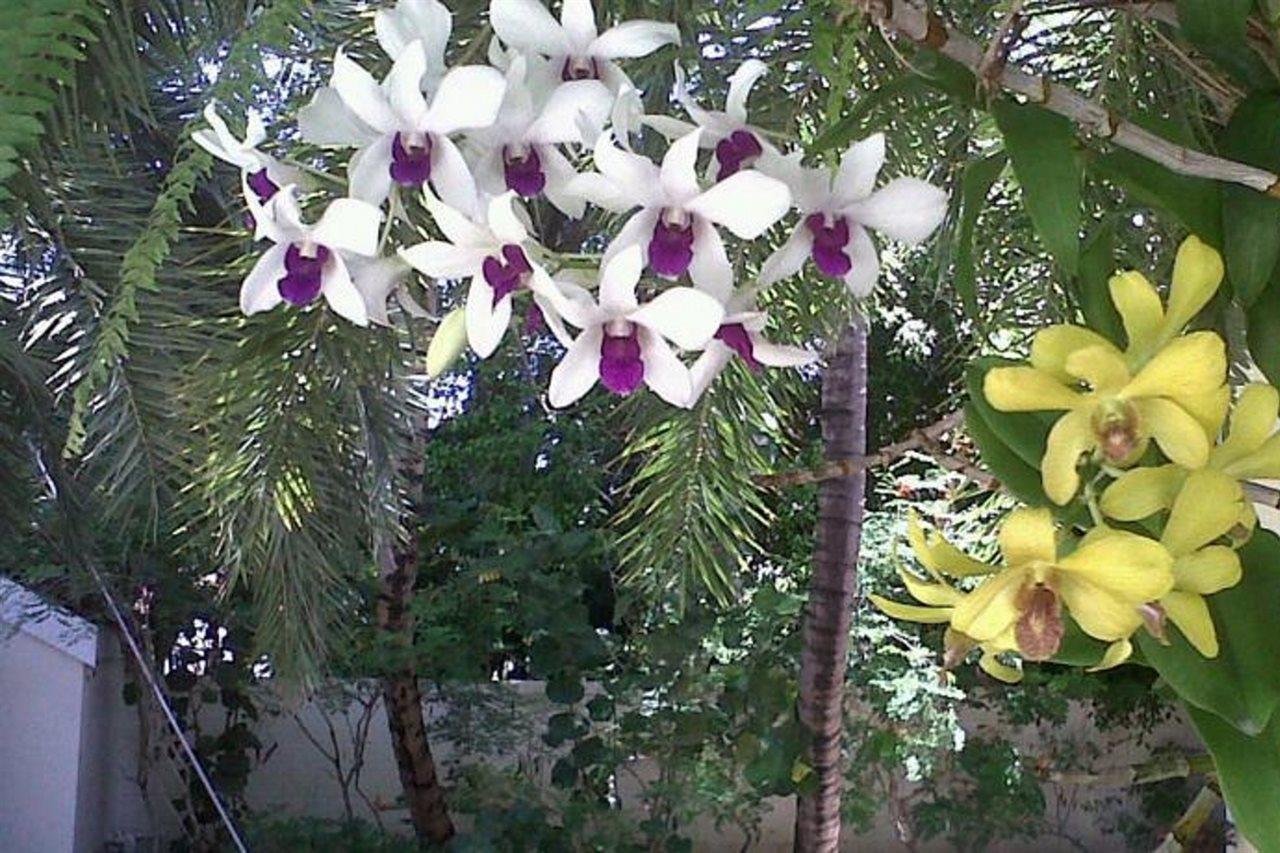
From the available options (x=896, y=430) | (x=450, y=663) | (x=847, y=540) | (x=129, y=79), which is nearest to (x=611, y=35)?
(x=129, y=79)

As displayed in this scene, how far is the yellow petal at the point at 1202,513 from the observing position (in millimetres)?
291

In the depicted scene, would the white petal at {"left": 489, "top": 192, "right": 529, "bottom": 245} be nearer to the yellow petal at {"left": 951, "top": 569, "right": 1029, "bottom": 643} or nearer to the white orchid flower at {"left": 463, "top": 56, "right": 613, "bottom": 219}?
the white orchid flower at {"left": 463, "top": 56, "right": 613, "bottom": 219}

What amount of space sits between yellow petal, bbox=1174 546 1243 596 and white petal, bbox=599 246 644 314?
0.13m

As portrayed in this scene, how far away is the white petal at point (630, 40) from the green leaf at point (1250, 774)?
0.21 metres

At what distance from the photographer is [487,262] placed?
34 cm

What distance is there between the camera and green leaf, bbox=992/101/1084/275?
33cm

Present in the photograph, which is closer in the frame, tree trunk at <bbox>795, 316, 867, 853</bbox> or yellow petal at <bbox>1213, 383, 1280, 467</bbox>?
yellow petal at <bbox>1213, 383, 1280, 467</bbox>

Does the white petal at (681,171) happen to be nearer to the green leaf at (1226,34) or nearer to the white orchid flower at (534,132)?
the white orchid flower at (534,132)

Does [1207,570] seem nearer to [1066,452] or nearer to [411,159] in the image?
[1066,452]

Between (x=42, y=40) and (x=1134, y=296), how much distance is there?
0.81ft

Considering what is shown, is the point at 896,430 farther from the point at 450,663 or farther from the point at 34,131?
the point at 34,131

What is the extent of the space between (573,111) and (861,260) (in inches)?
3.7

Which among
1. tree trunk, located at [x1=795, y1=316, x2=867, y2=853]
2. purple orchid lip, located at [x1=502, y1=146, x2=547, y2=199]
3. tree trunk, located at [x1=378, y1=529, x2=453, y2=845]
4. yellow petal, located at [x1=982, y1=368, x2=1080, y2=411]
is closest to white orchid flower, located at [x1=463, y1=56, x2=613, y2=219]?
purple orchid lip, located at [x1=502, y1=146, x2=547, y2=199]

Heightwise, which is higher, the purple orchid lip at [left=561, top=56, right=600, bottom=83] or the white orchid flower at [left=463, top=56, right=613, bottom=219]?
the purple orchid lip at [left=561, top=56, right=600, bottom=83]
